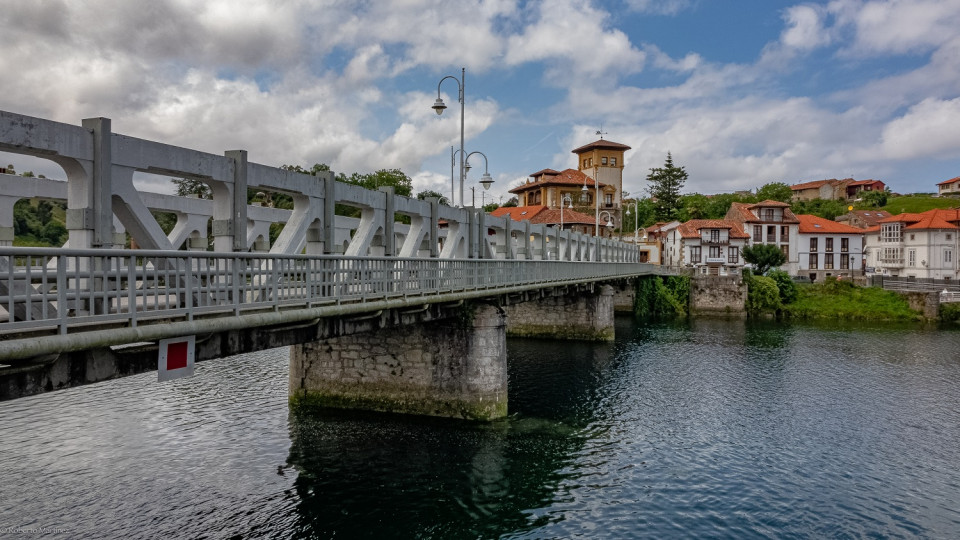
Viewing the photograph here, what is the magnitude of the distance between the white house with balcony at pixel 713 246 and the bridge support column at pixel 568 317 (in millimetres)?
42788

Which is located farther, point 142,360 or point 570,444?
point 570,444

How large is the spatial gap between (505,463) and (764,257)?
63086mm

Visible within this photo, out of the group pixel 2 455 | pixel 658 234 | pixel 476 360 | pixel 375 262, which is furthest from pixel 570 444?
pixel 658 234

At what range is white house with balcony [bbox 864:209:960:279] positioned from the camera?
249 feet

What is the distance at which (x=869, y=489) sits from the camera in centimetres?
1656

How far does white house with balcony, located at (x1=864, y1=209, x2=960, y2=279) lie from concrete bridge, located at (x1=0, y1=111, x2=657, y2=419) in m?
68.5

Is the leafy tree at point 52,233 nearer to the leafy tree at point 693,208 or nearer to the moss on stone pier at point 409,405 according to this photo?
the moss on stone pier at point 409,405

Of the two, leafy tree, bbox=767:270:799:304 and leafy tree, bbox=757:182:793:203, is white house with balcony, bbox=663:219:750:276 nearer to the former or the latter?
leafy tree, bbox=767:270:799:304

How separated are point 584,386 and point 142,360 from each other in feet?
74.4

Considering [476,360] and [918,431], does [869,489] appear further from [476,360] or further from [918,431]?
[476,360]

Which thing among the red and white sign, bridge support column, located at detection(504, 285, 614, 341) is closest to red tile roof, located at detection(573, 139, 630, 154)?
bridge support column, located at detection(504, 285, 614, 341)

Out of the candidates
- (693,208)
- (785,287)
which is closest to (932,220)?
(785,287)

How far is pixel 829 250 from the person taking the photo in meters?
83.4

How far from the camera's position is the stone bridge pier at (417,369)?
857 inches
